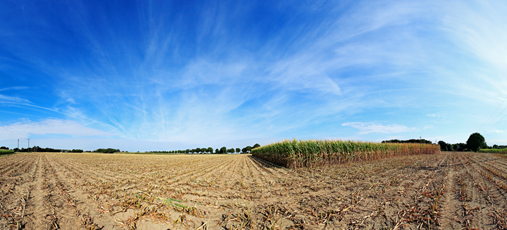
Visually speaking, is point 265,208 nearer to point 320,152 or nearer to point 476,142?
point 320,152

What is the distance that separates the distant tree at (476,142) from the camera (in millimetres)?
66375

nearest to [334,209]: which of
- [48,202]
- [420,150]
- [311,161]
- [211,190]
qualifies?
[211,190]

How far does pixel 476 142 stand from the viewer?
6694 centimetres

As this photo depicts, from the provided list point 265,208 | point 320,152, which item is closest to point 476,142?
point 320,152

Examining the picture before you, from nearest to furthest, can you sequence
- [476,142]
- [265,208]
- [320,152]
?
[265,208] → [320,152] → [476,142]

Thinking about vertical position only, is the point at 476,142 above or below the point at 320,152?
below

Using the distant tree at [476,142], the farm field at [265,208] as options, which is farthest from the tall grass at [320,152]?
the distant tree at [476,142]

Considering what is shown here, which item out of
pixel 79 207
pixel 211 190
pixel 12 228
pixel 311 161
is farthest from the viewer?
pixel 311 161

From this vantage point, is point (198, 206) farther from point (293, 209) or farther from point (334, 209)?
point (334, 209)

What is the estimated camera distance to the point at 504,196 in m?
4.96

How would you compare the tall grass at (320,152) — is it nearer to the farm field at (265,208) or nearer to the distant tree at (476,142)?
the farm field at (265,208)

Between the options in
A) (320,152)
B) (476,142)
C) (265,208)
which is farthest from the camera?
(476,142)

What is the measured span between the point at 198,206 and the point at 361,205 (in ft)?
12.4

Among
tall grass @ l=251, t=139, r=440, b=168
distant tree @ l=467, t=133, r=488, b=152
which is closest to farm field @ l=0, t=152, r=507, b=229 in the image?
tall grass @ l=251, t=139, r=440, b=168
